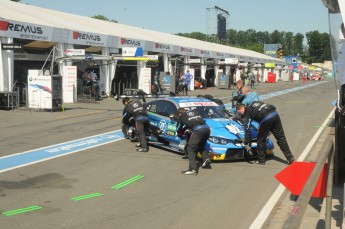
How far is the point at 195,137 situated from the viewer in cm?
876

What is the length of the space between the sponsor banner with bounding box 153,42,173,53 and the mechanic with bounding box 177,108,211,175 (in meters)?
26.3

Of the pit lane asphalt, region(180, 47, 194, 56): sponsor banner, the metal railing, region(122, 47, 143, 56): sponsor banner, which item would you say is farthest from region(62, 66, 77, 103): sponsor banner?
the metal railing

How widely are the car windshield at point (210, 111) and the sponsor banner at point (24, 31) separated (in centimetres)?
1378

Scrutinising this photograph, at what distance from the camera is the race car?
371 inches

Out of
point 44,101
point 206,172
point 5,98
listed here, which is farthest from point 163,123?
point 5,98

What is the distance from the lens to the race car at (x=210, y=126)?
9.41m

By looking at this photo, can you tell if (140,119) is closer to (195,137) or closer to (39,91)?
(195,137)

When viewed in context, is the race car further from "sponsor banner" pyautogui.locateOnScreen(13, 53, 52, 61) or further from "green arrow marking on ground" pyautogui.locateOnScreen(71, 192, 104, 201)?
"sponsor banner" pyautogui.locateOnScreen(13, 53, 52, 61)

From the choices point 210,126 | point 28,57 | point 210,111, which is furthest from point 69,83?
point 210,126

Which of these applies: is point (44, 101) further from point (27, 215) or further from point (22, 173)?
point (27, 215)

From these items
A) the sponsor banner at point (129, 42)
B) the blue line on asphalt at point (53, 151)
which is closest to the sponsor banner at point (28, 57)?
the sponsor banner at point (129, 42)

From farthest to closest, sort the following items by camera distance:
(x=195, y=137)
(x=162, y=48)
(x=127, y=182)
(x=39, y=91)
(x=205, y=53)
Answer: (x=205, y=53) < (x=162, y=48) < (x=39, y=91) < (x=195, y=137) < (x=127, y=182)

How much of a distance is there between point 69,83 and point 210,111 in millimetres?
16106

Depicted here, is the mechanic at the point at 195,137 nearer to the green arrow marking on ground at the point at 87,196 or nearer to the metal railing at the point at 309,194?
the green arrow marking on ground at the point at 87,196
